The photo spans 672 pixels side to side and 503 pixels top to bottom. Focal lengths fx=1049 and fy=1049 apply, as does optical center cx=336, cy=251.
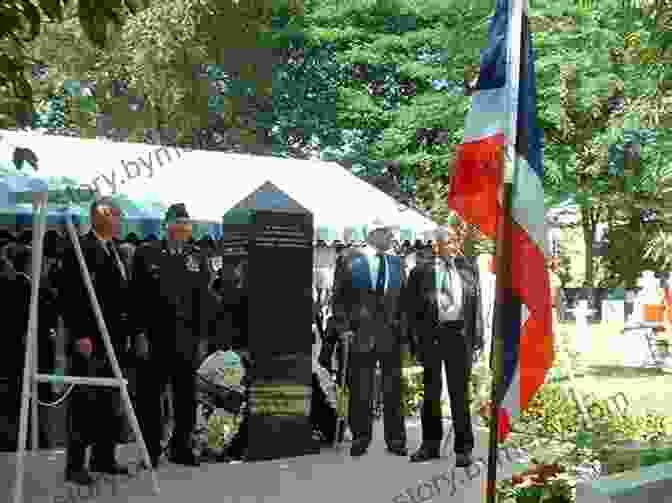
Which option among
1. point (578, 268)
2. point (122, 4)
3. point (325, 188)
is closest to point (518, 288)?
point (122, 4)

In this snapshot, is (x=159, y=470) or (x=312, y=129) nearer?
(x=159, y=470)

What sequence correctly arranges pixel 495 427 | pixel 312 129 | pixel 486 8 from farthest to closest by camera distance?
pixel 312 129 < pixel 486 8 < pixel 495 427

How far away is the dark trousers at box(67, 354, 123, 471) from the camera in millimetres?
8211

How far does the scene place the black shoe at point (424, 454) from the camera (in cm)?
973

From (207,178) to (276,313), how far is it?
9.17 meters

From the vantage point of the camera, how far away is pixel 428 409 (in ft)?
32.3

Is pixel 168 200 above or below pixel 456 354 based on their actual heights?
above

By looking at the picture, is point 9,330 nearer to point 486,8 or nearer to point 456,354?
point 456,354

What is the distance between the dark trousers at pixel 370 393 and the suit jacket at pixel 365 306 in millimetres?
105

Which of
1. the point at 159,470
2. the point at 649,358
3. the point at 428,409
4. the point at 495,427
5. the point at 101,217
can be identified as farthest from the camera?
the point at 649,358

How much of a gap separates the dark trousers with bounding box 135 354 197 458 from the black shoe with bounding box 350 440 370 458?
1542 mm

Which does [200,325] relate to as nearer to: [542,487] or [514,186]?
[542,487]

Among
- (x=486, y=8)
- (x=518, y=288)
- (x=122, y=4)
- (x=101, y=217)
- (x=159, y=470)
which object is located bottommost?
(x=159, y=470)

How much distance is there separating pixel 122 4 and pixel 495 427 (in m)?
2.74
